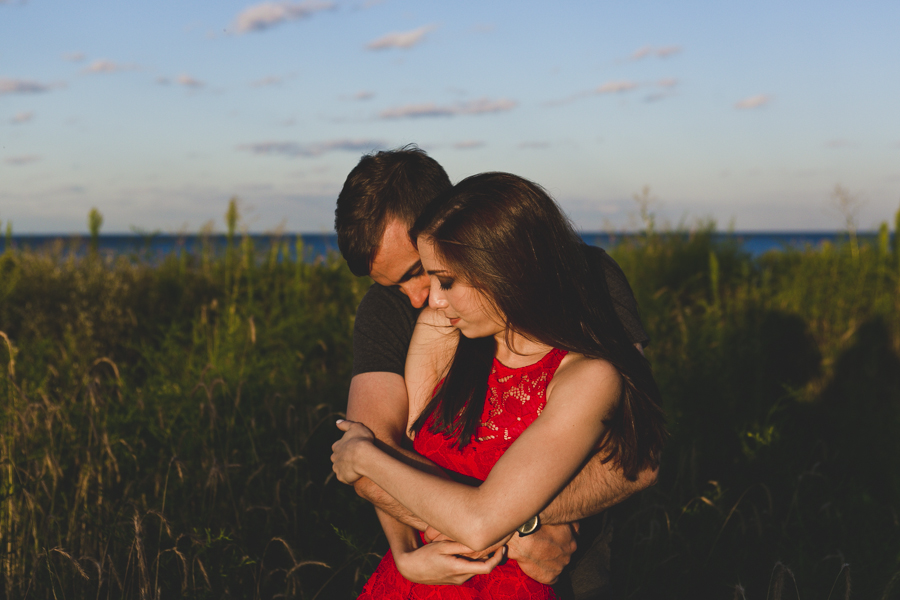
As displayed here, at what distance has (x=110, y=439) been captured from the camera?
3150 mm

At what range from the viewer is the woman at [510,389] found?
1613mm

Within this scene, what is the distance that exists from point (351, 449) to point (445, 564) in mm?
412

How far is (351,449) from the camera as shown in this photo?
6.19 feet

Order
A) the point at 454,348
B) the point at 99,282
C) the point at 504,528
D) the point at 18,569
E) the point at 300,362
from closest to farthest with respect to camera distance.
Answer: the point at 504,528
the point at 454,348
the point at 18,569
the point at 300,362
the point at 99,282

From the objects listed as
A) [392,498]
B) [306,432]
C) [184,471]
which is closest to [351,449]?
[392,498]

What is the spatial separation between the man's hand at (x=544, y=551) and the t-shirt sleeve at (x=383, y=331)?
76 centimetres

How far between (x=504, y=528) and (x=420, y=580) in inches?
14.3

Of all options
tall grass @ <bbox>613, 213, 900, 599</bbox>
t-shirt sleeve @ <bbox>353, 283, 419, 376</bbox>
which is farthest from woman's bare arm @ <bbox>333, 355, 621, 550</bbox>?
tall grass @ <bbox>613, 213, 900, 599</bbox>

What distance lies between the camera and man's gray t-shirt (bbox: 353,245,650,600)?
2057mm

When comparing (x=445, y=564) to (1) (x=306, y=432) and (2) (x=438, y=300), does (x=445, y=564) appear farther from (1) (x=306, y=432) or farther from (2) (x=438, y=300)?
(1) (x=306, y=432)

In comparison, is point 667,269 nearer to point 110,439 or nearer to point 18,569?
point 110,439

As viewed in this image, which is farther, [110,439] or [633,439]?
[110,439]

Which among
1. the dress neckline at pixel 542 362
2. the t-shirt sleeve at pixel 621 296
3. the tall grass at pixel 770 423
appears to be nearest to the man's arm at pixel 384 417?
the dress neckline at pixel 542 362

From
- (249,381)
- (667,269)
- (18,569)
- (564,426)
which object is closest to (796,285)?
(667,269)
